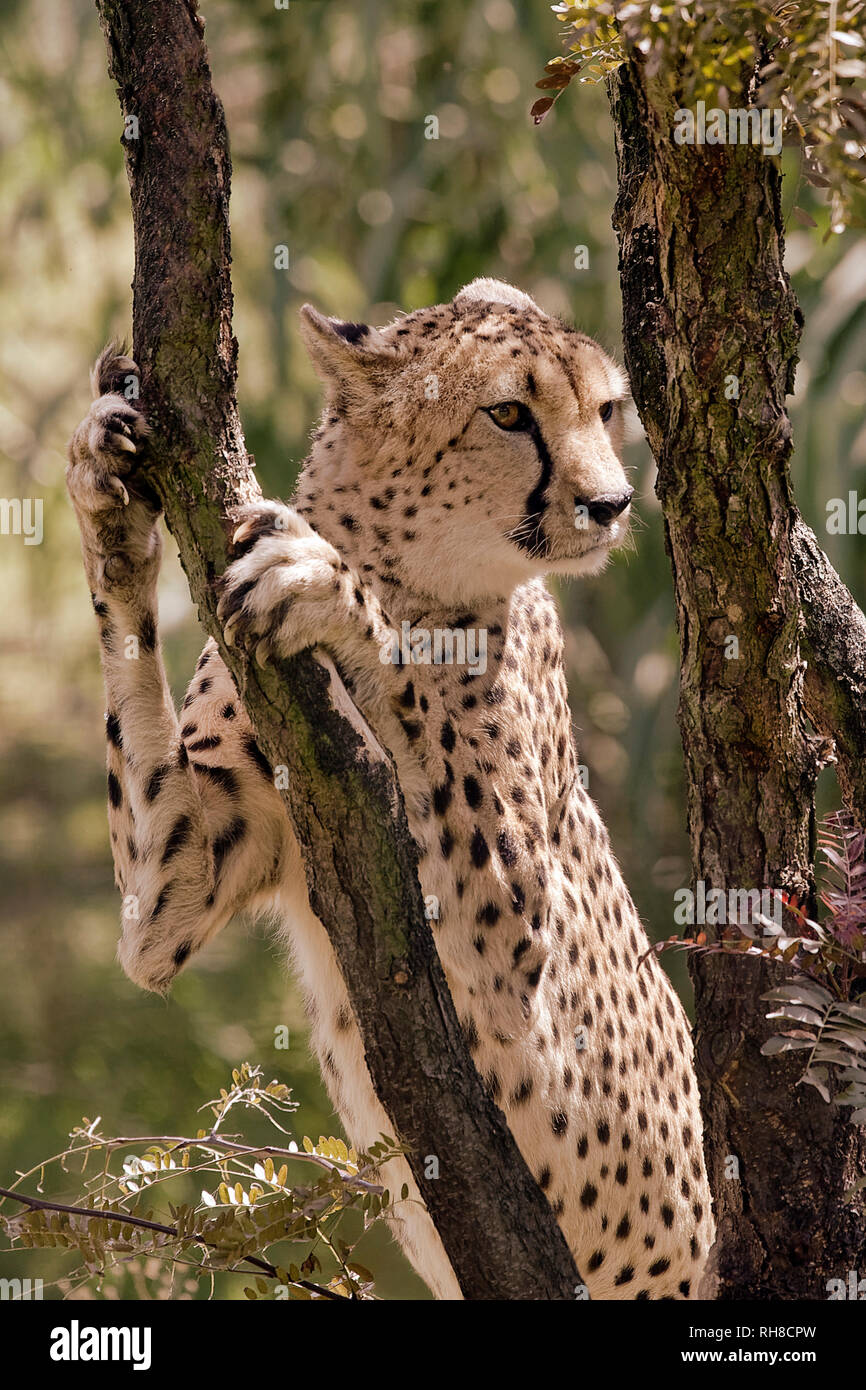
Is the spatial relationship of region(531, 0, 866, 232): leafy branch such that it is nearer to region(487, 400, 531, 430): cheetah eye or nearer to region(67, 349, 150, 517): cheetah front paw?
region(67, 349, 150, 517): cheetah front paw

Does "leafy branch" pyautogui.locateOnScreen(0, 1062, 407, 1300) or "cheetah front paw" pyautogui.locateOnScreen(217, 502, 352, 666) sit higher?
"cheetah front paw" pyautogui.locateOnScreen(217, 502, 352, 666)

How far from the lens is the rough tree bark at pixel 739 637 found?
1.93 m

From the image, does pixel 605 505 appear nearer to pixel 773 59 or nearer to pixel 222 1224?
pixel 773 59

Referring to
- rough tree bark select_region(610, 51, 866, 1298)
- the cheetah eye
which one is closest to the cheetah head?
the cheetah eye

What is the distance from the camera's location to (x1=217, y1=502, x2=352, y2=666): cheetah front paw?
204 cm

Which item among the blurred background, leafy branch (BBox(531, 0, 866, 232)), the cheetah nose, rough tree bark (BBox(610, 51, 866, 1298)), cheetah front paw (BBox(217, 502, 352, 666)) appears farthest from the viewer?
the blurred background

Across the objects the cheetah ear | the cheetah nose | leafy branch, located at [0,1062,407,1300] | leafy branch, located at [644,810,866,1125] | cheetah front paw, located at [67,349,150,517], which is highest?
the cheetah ear

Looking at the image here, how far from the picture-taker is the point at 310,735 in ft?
6.50

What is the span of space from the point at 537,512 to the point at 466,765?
0.48m

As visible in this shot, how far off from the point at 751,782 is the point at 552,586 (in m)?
5.37

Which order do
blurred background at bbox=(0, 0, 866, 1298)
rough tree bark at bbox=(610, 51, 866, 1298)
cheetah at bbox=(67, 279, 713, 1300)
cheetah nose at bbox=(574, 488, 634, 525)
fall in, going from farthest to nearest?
blurred background at bbox=(0, 0, 866, 1298), cheetah nose at bbox=(574, 488, 634, 525), cheetah at bbox=(67, 279, 713, 1300), rough tree bark at bbox=(610, 51, 866, 1298)

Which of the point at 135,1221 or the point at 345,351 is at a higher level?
the point at 345,351

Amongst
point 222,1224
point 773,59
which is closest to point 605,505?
point 773,59

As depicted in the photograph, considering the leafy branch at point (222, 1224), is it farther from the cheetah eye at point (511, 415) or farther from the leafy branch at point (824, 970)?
the cheetah eye at point (511, 415)
